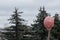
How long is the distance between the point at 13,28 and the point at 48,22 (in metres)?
5.99

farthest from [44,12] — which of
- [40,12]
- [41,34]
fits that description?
[41,34]

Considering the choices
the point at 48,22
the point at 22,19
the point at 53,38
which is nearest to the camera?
the point at 48,22

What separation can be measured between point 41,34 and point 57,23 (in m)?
1.80

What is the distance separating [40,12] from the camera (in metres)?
19.7

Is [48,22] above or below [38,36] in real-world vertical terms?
above

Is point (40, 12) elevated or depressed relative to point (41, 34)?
elevated

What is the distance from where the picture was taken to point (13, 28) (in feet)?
62.7

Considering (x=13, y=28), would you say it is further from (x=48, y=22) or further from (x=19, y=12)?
(x=48, y=22)

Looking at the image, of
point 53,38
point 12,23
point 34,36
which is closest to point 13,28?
point 12,23

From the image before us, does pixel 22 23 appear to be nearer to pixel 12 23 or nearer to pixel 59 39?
pixel 12 23

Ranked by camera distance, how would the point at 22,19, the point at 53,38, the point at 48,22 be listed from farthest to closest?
the point at 53,38, the point at 22,19, the point at 48,22

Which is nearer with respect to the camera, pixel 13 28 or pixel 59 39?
pixel 13 28

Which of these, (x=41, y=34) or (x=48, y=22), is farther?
(x=41, y=34)

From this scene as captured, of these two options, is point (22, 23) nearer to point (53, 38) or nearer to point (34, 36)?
point (34, 36)
